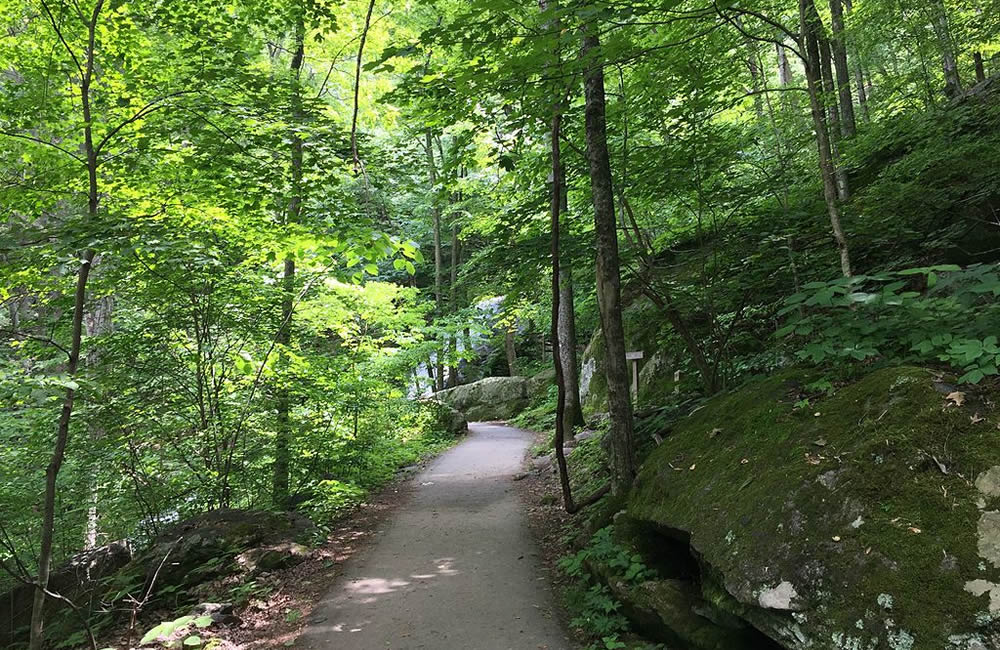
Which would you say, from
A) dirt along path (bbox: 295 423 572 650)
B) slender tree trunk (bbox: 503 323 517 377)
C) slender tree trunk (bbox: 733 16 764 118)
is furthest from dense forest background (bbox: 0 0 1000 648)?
slender tree trunk (bbox: 503 323 517 377)

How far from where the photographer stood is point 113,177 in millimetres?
6172

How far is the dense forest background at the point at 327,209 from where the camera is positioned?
14.5ft

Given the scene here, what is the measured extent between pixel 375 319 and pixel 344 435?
3.45 m

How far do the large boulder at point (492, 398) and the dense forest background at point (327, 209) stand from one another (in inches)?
536

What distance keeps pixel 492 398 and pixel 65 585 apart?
16.6 m

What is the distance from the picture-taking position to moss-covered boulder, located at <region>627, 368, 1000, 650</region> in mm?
2240

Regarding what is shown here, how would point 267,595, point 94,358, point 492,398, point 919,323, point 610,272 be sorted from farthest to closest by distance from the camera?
point 492,398, point 94,358, point 610,272, point 267,595, point 919,323

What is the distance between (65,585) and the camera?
23.7ft

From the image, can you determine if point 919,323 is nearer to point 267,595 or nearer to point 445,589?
point 445,589

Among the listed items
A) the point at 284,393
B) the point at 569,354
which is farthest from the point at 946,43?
the point at 284,393

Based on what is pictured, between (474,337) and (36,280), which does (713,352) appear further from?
(474,337)

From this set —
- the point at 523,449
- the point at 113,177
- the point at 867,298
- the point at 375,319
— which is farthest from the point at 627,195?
the point at 523,449

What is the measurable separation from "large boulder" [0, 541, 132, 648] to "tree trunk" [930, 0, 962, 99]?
14152 millimetres

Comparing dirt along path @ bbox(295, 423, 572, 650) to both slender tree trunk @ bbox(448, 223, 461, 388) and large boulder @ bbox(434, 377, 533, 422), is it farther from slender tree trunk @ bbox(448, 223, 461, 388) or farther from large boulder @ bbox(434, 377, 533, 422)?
large boulder @ bbox(434, 377, 533, 422)
